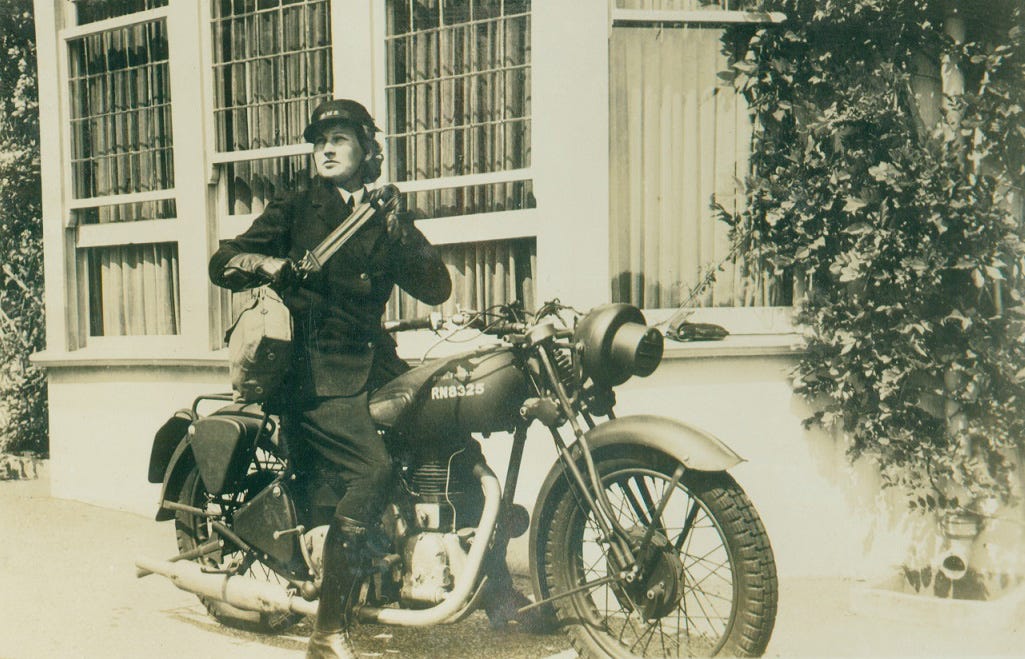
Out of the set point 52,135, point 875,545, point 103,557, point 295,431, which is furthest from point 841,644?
point 52,135

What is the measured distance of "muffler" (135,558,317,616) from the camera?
3.65 m

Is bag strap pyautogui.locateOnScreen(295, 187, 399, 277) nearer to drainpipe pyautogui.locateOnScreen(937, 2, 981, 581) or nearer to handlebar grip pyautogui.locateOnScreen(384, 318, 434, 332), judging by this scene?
handlebar grip pyautogui.locateOnScreen(384, 318, 434, 332)

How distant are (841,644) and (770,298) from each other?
195cm

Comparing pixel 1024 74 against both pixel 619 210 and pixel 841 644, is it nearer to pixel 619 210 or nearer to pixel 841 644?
pixel 619 210

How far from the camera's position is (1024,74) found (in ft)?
15.0

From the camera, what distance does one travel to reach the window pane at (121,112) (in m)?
6.62

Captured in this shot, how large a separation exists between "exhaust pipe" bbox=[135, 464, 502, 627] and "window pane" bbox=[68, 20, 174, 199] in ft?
11.4

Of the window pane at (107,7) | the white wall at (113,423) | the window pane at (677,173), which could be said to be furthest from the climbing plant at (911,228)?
the window pane at (107,7)

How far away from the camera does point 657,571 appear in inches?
121

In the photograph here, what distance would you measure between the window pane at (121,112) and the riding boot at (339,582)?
3985 mm

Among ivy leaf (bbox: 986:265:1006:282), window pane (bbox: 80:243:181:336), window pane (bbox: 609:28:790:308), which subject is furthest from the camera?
window pane (bbox: 80:243:181:336)

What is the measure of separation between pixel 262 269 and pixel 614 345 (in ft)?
4.23

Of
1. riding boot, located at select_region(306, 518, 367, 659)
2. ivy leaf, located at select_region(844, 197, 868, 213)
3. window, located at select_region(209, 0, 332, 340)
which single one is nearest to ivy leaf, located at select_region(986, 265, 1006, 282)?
ivy leaf, located at select_region(844, 197, 868, 213)

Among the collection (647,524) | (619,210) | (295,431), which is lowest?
(647,524)
